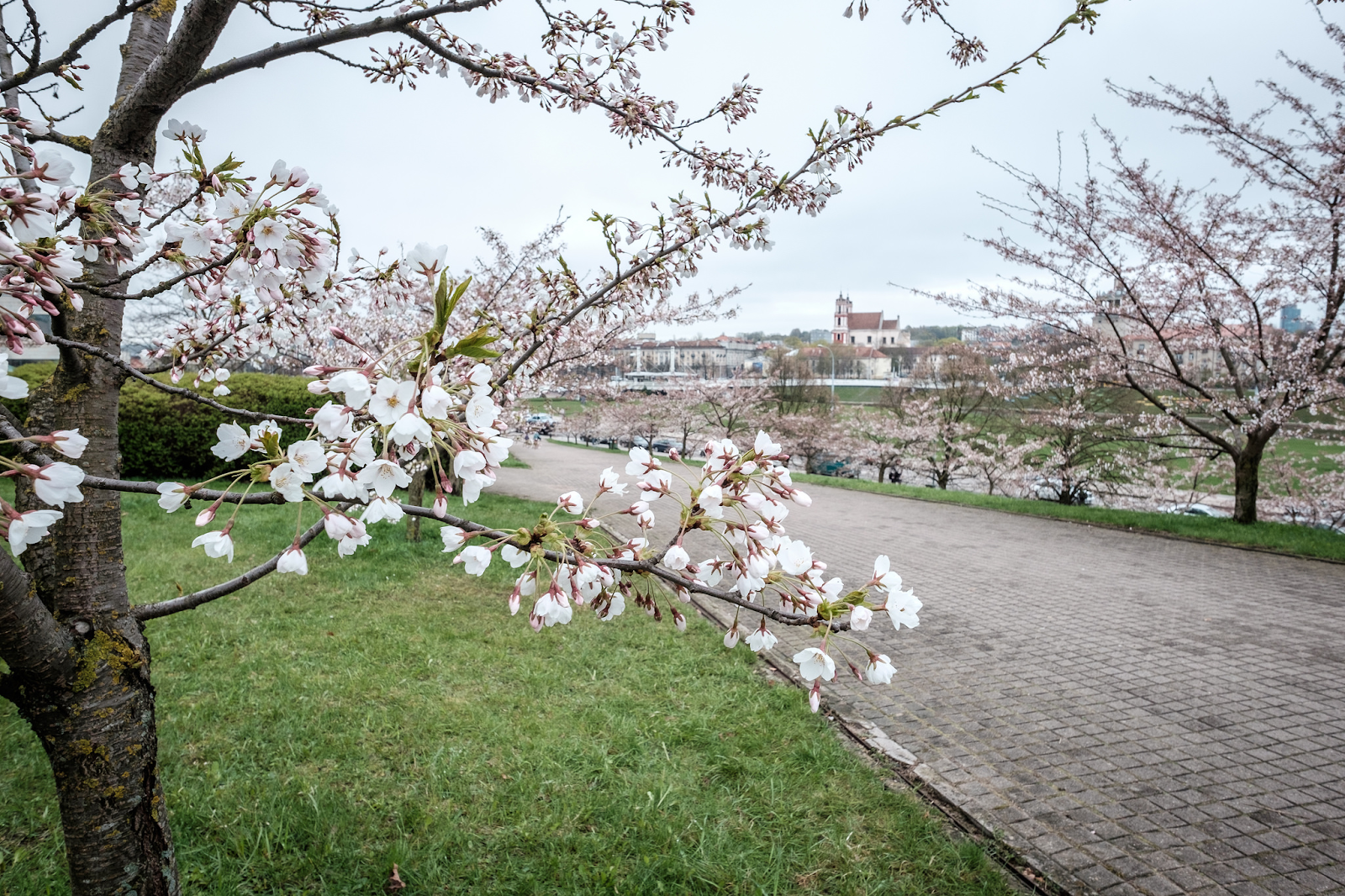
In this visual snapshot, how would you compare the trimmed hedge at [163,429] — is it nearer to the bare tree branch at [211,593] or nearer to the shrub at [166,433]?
the shrub at [166,433]

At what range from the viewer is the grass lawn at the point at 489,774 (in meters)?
2.72

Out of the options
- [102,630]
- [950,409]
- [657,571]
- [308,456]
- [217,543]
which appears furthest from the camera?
[950,409]

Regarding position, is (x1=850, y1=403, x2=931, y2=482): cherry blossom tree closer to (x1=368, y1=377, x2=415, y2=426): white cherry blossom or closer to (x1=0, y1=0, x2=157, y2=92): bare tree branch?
(x1=0, y1=0, x2=157, y2=92): bare tree branch

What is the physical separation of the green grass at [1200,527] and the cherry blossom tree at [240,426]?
385 inches

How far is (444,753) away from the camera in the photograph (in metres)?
3.50

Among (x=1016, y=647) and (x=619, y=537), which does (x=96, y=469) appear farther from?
(x=1016, y=647)

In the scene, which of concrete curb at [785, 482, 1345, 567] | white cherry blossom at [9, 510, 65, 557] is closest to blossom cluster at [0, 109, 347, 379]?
white cherry blossom at [9, 510, 65, 557]

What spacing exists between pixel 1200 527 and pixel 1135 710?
761cm

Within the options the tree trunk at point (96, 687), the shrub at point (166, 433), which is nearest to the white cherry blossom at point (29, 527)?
the tree trunk at point (96, 687)

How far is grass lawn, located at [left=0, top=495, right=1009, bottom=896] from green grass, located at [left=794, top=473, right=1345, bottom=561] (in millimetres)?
8533

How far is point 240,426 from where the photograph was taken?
144 centimetres

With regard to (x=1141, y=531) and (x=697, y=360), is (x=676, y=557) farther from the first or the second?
(x=697, y=360)

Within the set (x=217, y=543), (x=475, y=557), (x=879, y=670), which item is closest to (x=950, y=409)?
(x=879, y=670)

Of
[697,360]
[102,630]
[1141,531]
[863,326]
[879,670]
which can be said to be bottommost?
[1141,531]
